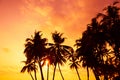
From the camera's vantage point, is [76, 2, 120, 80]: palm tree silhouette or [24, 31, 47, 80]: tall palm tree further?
[24, 31, 47, 80]: tall palm tree

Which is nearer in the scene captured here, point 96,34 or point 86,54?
point 96,34

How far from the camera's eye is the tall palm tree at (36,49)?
183ft

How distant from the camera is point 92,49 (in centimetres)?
5462

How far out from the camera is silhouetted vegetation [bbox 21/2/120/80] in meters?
44.6

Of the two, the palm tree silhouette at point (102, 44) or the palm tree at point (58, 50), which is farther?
the palm tree at point (58, 50)

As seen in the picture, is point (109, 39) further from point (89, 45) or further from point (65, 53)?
point (65, 53)

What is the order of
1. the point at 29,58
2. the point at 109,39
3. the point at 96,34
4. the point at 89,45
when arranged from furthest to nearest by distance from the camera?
the point at 29,58, the point at 89,45, the point at 96,34, the point at 109,39

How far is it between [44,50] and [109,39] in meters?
16.7

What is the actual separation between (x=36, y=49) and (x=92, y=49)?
12.2 metres

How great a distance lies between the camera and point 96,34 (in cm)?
4941

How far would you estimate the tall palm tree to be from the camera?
183ft

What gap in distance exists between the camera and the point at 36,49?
5584 cm

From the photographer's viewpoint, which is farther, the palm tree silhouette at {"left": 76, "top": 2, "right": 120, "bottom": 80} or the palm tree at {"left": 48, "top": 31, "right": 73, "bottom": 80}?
the palm tree at {"left": 48, "top": 31, "right": 73, "bottom": 80}

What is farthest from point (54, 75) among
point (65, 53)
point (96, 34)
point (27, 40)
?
point (96, 34)
